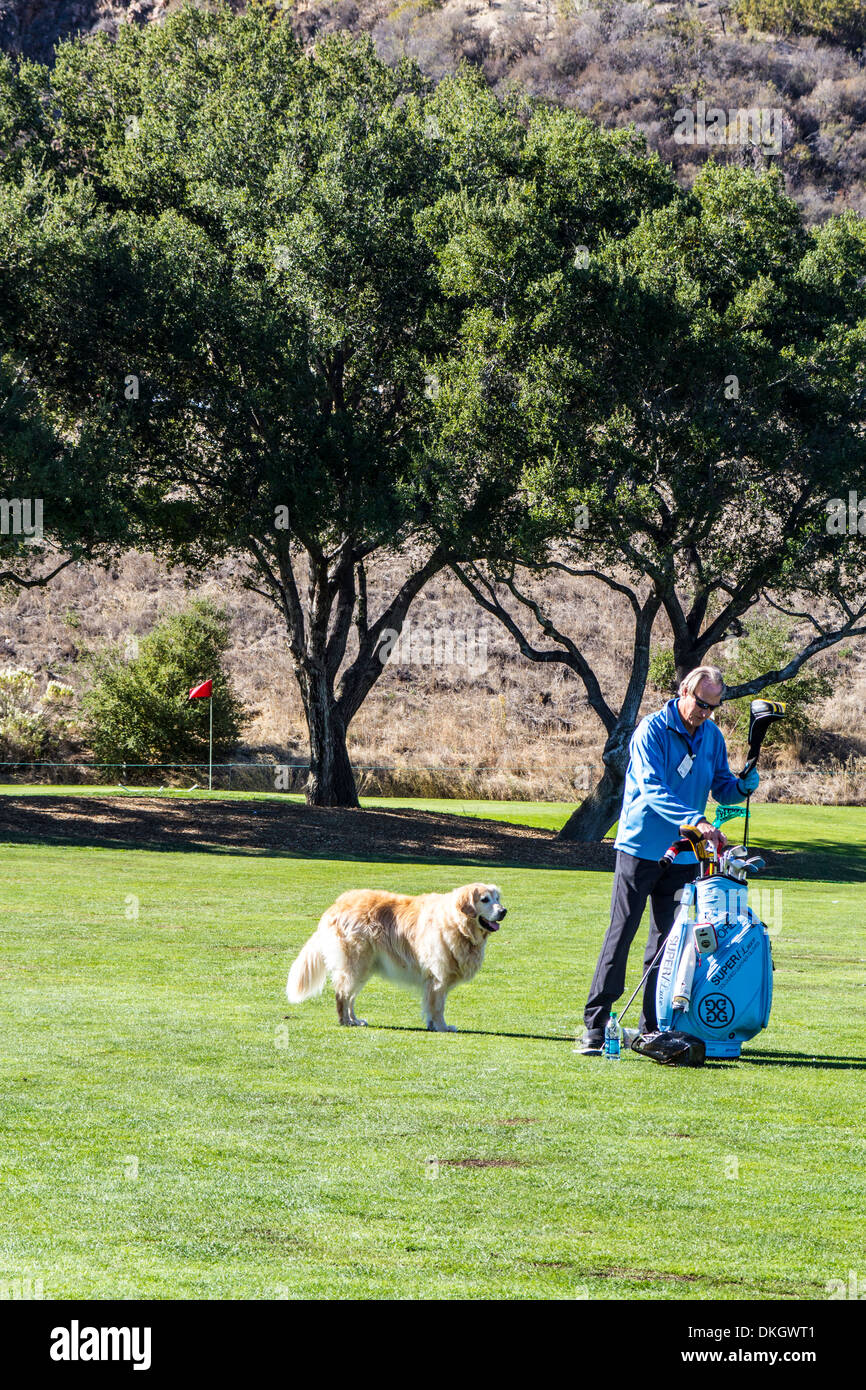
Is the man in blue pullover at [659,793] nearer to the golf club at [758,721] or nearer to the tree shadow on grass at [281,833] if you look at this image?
the golf club at [758,721]

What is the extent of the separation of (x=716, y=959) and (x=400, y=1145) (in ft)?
8.74

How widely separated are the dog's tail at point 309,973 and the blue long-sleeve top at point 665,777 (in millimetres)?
2486

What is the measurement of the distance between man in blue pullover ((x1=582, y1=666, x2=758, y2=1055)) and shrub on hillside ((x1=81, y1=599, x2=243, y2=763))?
31941 millimetres

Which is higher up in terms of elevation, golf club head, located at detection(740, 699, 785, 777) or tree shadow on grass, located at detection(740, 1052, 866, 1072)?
golf club head, located at detection(740, 699, 785, 777)

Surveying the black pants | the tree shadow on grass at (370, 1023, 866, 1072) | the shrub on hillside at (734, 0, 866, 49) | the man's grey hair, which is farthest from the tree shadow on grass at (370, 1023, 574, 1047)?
the shrub on hillside at (734, 0, 866, 49)

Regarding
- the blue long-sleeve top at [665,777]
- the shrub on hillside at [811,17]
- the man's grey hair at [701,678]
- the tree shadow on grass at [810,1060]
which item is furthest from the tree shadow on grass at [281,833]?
the shrub on hillside at [811,17]

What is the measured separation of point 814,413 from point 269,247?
11564 mm

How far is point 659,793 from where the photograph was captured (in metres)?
8.98

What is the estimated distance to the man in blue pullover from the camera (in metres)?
9.11

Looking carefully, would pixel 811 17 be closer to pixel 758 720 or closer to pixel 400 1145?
pixel 758 720

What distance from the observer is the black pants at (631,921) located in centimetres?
925

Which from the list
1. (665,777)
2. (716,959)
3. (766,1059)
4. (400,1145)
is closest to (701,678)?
(665,777)

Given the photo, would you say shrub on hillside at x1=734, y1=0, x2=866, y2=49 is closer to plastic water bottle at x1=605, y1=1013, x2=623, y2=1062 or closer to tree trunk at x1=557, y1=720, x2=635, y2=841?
tree trunk at x1=557, y1=720, x2=635, y2=841

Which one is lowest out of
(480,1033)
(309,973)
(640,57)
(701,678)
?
(480,1033)
